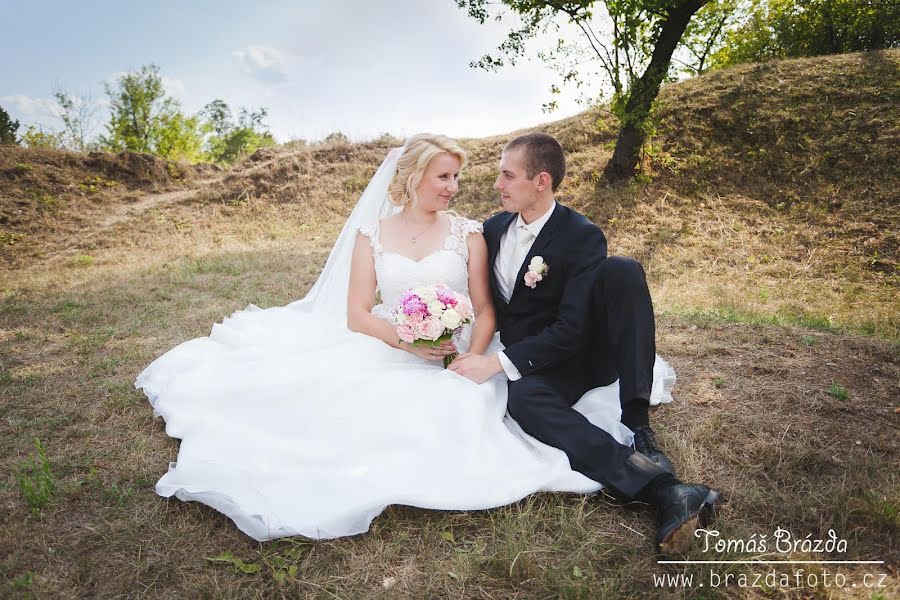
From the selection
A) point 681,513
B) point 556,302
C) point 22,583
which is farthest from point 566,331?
point 22,583

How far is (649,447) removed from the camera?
3.24 meters

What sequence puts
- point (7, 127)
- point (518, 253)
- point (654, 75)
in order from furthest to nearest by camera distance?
point (7, 127) → point (654, 75) → point (518, 253)

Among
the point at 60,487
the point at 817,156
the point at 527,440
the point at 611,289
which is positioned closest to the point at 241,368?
the point at 60,487

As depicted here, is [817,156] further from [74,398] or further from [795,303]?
[74,398]

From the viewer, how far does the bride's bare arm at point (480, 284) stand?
3.97 meters

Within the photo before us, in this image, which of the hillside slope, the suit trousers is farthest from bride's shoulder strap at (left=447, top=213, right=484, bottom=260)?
the hillside slope

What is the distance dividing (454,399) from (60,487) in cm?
245

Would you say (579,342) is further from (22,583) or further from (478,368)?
(22,583)

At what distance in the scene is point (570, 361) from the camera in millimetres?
3666

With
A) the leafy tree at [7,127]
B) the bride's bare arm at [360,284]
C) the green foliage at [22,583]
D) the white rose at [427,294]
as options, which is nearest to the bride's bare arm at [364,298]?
the bride's bare arm at [360,284]

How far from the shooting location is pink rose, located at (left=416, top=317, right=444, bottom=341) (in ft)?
10.7

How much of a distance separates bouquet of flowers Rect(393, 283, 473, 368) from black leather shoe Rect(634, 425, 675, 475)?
1298 mm

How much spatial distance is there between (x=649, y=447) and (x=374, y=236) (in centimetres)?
247

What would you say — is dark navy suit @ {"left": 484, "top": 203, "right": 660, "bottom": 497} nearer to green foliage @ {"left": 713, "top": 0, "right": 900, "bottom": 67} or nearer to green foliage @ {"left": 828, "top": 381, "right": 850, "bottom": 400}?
green foliage @ {"left": 828, "top": 381, "right": 850, "bottom": 400}
